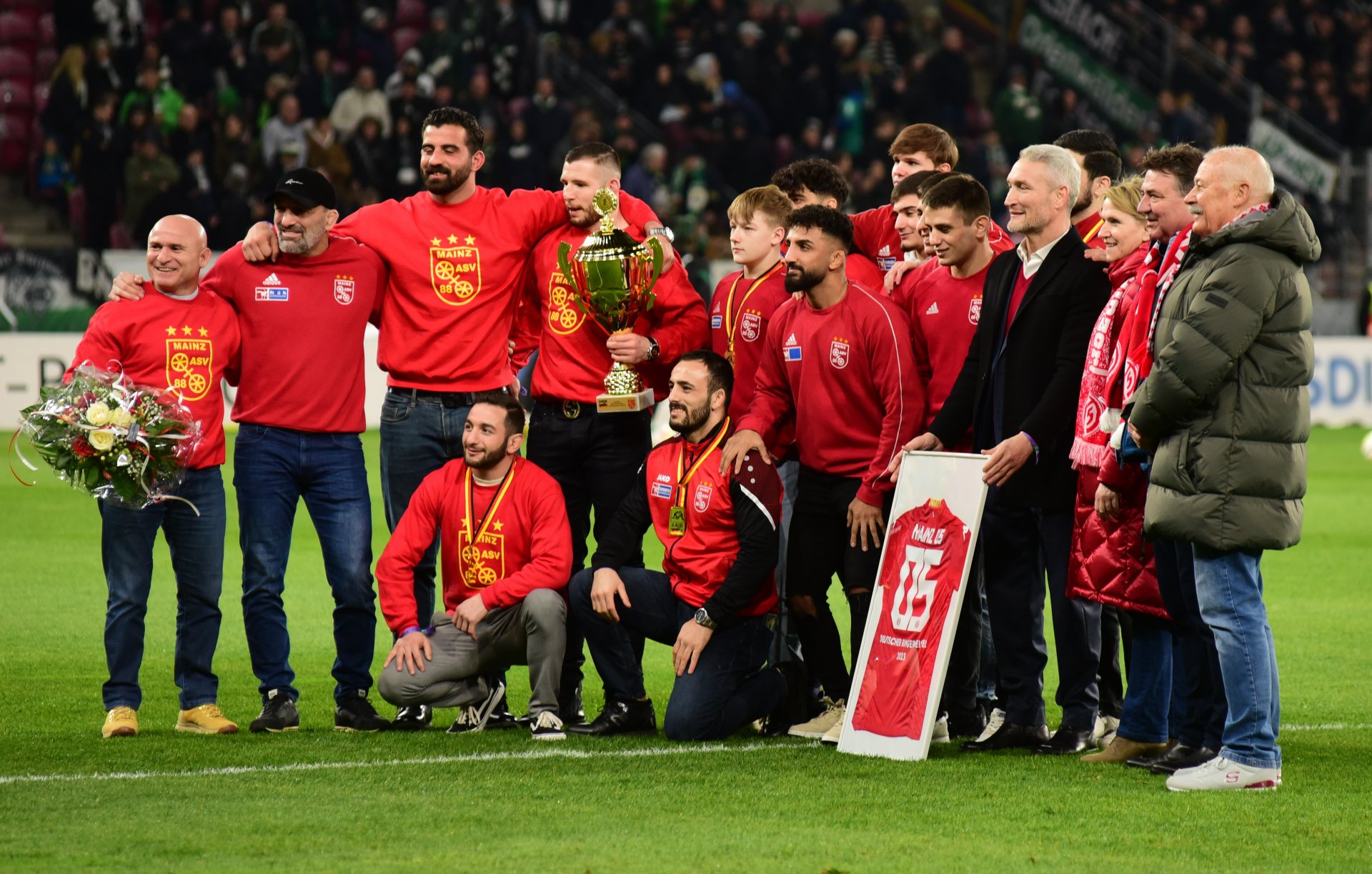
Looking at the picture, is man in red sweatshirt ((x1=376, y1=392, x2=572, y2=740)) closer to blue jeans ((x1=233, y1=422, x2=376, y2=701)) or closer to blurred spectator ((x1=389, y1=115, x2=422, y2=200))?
blue jeans ((x1=233, y1=422, x2=376, y2=701))

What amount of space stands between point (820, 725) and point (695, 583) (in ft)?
2.39

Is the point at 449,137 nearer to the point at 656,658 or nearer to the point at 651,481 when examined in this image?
the point at 651,481

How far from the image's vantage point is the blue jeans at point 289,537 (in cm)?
669

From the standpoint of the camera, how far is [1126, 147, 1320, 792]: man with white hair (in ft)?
17.3

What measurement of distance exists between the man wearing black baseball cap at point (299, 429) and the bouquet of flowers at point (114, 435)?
0.33m

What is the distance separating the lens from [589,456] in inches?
275

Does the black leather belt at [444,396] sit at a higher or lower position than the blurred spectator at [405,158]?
lower

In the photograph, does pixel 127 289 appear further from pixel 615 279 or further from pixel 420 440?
pixel 615 279

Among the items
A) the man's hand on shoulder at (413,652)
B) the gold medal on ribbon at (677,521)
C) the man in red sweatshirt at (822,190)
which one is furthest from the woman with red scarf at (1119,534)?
the man's hand on shoulder at (413,652)

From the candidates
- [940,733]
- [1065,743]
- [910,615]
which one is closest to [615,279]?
[910,615]

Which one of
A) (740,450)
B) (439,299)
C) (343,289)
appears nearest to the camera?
(740,450)

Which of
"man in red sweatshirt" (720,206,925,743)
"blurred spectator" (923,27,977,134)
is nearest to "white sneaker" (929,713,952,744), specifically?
"man in red sweatshirt" (720,206,925,743)

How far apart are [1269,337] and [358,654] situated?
11.9 ft

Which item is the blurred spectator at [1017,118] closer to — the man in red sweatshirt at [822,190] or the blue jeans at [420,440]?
the man in red sweatshirt at [822,190]
